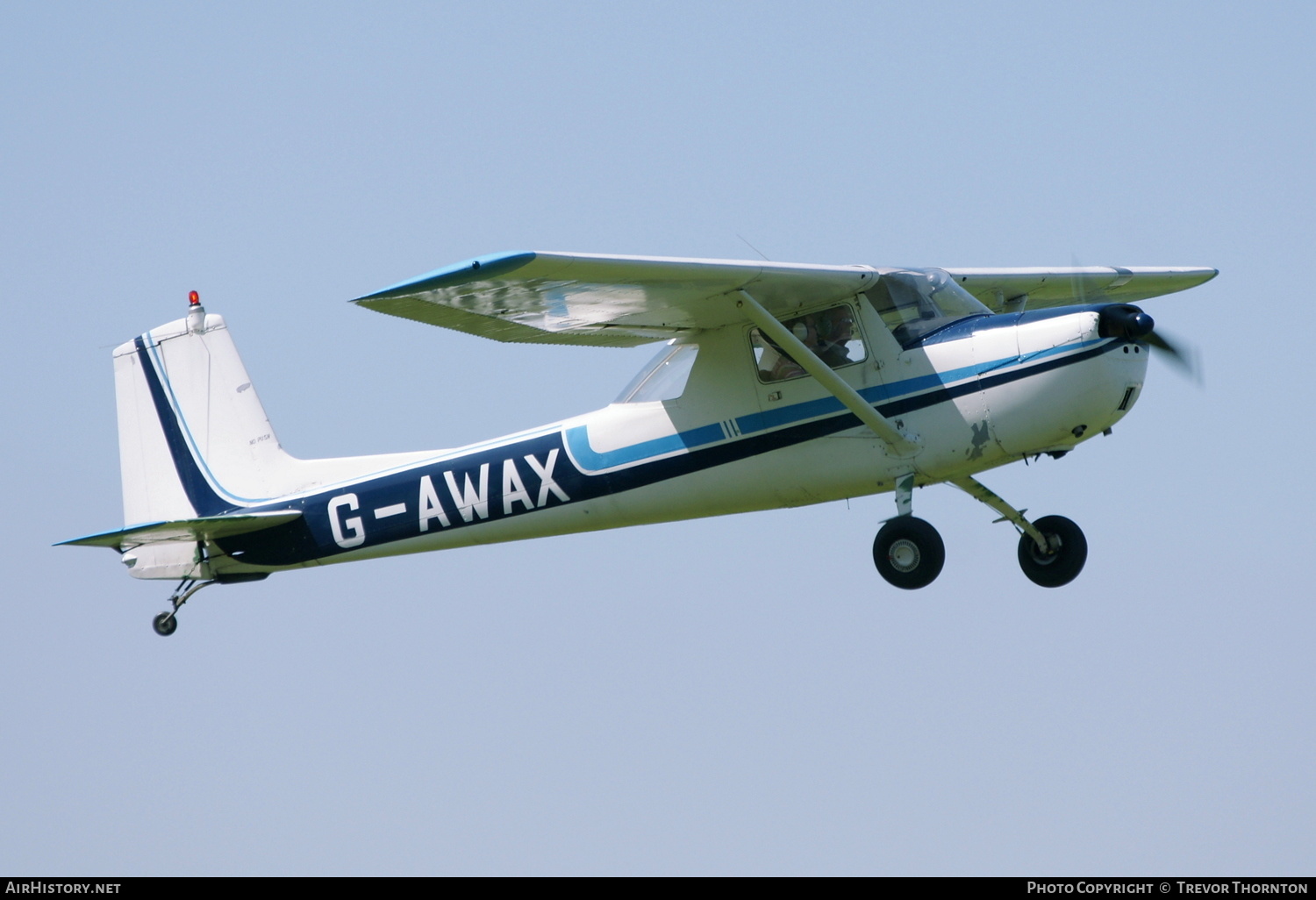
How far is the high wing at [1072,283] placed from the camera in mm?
13547

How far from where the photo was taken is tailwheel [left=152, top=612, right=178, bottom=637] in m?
13.3

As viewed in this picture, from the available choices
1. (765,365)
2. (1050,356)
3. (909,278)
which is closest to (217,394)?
(765,365)

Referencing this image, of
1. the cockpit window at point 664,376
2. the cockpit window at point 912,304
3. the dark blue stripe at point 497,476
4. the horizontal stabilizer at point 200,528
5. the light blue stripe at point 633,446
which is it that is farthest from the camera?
the horizontal stabilizer at point 200,528

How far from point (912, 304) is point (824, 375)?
93 cm

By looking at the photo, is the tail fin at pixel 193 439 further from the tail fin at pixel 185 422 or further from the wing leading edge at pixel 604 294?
the wing leading edge at pixel 604 294

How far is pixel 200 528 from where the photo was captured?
13.2m

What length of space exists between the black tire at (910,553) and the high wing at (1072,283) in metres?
2.51

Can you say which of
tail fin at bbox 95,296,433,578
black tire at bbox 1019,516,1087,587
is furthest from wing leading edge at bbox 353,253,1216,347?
tail fin at bbox 95,296,433,578

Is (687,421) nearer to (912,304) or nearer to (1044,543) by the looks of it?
(912,304)

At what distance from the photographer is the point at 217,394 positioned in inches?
556

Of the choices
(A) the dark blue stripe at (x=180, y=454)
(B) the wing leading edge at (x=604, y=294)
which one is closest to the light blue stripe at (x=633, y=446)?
(B) the wing leading edge at (x=604, y=294)

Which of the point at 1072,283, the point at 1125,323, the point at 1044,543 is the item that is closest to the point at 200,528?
the point at 1044,543
